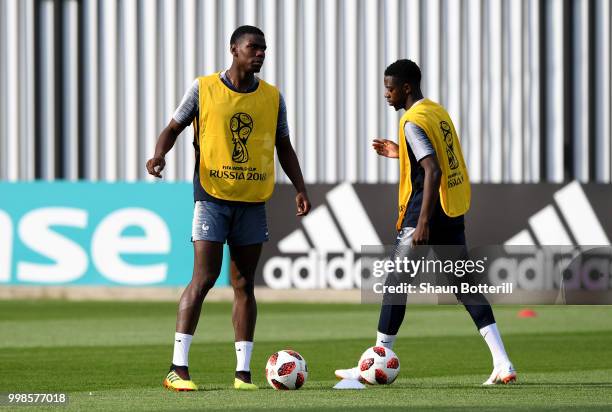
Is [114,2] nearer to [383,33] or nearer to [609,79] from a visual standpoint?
[383,33]

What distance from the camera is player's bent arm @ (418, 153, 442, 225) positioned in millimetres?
9562

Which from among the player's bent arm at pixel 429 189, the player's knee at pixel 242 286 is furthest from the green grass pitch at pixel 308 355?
the player's bent arm at pixel 429 189

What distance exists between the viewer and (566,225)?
20578 millimetres

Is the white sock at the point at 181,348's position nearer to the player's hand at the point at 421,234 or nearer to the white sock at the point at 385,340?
the white sock at the point at 385,340

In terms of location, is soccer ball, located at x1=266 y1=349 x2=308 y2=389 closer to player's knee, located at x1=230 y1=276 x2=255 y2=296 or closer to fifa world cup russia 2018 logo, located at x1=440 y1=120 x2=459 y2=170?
player's knee, located at x1=230 y1=276 x2=255 y2=296

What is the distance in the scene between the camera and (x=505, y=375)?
32.6ft

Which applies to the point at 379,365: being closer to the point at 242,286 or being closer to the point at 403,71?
the point at 242,286

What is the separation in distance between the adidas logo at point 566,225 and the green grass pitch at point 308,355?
3.42 ft

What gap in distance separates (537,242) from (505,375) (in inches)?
423

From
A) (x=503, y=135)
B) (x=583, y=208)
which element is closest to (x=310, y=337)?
(x=583, y=208)

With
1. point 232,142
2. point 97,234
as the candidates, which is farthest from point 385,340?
point 97,234

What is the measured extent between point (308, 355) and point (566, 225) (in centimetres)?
838

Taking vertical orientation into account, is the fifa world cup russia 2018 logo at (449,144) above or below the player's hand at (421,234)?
above

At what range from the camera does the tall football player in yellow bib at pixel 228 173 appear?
948 centimetres
